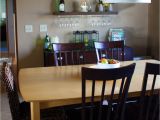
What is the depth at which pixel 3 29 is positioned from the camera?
4215mm

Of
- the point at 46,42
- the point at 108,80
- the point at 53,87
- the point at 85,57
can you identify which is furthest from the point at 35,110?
the point at 46,42

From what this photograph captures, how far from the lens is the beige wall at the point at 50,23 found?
4195mm

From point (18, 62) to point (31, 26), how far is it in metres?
0.61

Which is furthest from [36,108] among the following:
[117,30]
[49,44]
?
[117,30]

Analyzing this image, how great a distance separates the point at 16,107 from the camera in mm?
2088

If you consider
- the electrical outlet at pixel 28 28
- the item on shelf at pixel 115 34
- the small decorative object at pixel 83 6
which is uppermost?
the small decorative object at pixel 83 6

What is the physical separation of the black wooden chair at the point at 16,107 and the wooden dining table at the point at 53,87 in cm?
9

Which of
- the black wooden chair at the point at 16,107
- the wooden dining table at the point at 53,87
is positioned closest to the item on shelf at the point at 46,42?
the wooden dining table at the point at 53,87

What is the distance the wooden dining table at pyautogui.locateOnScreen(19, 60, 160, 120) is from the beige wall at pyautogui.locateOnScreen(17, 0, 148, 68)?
5.53 ft

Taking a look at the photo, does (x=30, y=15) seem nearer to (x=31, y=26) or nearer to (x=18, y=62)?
(x=31, y=26)

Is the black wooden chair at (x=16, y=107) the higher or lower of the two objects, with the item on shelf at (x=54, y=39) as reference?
lower

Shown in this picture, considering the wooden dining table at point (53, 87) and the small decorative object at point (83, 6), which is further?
the small decorative object at point (83, 6)

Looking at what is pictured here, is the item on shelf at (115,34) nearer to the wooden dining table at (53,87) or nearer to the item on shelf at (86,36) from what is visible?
the item on shelf at (86,36)

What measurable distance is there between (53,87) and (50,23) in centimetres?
240
